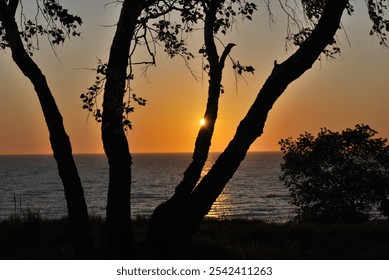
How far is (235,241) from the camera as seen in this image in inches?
700

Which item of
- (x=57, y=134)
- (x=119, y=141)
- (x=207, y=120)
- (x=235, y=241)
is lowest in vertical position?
(x=235, y=241)

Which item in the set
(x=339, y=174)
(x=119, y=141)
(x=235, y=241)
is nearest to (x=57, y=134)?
(x=119, y=141)

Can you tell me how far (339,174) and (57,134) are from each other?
84.0ft

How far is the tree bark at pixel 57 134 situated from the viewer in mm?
12648

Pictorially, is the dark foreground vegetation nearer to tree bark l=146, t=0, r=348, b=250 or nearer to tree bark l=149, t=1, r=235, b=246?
tree bark l=146, t=0, r=348, b=250

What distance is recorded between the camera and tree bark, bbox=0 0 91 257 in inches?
498

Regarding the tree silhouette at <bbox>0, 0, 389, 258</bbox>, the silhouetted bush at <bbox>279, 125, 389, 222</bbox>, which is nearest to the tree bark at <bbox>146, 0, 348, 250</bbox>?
the tree silhouette at <bbox>0, 0, 389, 258</bbox>

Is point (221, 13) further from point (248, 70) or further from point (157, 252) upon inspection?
point (157, 252)

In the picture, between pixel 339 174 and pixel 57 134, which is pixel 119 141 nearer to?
pixel 57 134

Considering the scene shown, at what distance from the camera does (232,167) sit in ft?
39.9

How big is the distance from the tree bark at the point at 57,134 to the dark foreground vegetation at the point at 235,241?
709 millimetres

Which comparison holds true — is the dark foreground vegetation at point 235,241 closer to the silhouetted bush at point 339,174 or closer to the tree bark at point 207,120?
the tree bark at point 207,120

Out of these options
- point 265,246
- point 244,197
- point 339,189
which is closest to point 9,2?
point 265,246

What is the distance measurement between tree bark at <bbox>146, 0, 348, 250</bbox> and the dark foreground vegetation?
60 cm
